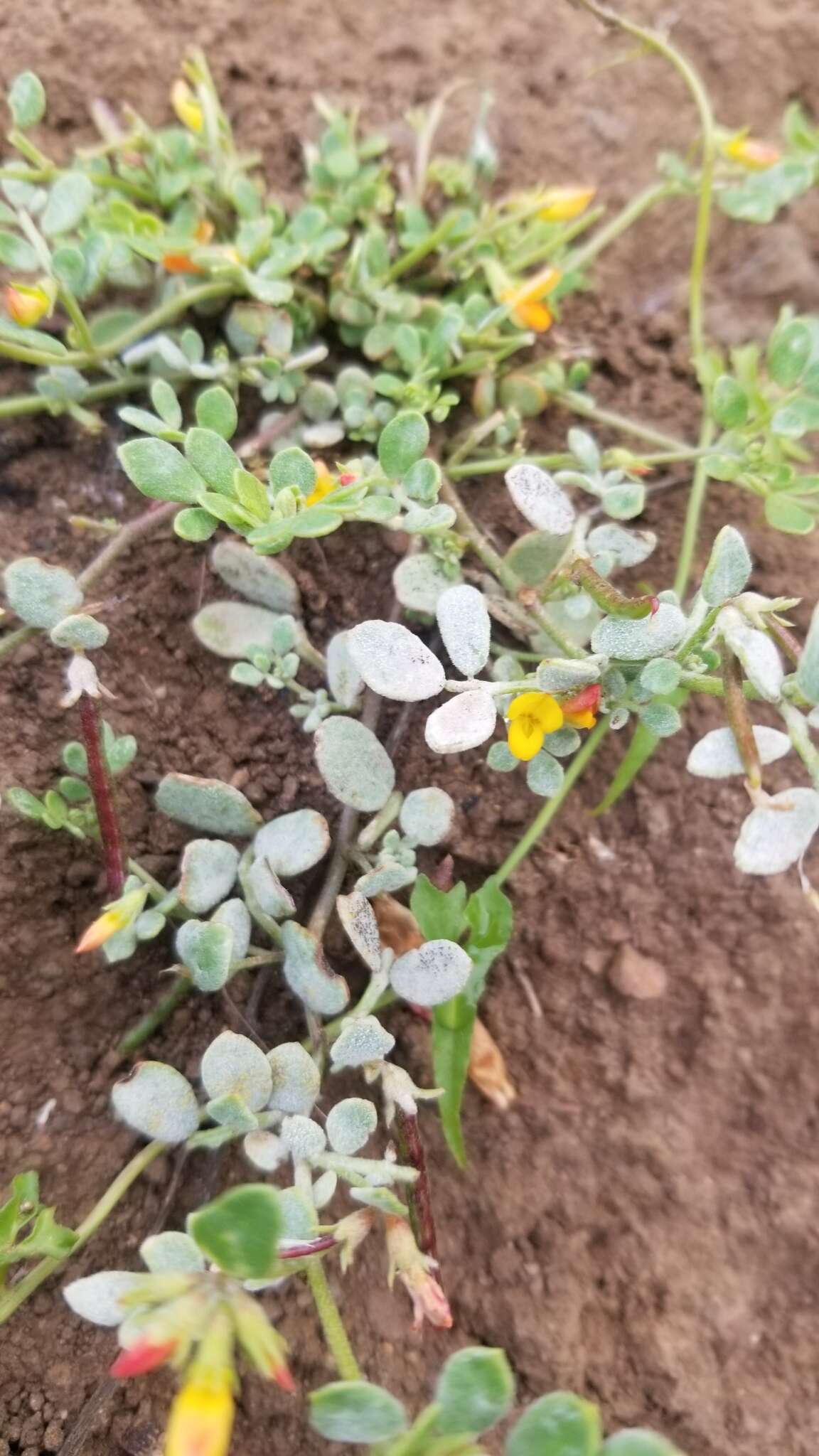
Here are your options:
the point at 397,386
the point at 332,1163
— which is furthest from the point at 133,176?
the point at 332,1163

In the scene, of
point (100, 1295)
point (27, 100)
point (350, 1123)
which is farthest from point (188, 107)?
point (100, 1295)

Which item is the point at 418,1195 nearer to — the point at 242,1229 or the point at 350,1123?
the point at 350,1123

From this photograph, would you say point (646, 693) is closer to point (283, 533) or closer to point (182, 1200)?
point (283, 533)

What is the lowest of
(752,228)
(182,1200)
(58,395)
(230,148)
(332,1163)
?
(182,1200)

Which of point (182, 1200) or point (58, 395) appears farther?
point (58, 395)

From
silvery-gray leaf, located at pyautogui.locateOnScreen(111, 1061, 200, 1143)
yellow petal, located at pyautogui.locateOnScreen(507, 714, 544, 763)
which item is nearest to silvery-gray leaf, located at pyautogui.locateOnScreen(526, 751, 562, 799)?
yellow petal, located at pyautogui.locateOnScreen(507, 714, 544, 763)

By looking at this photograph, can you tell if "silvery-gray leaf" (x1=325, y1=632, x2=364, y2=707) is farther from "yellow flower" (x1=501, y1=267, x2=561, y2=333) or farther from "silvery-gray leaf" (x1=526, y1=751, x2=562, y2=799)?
"yellow flower" (x1=501, y1=267, x2=561, y2=333)

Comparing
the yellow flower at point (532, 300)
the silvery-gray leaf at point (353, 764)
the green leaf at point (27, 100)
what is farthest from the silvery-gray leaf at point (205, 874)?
the green leaf at point (27, 100)
